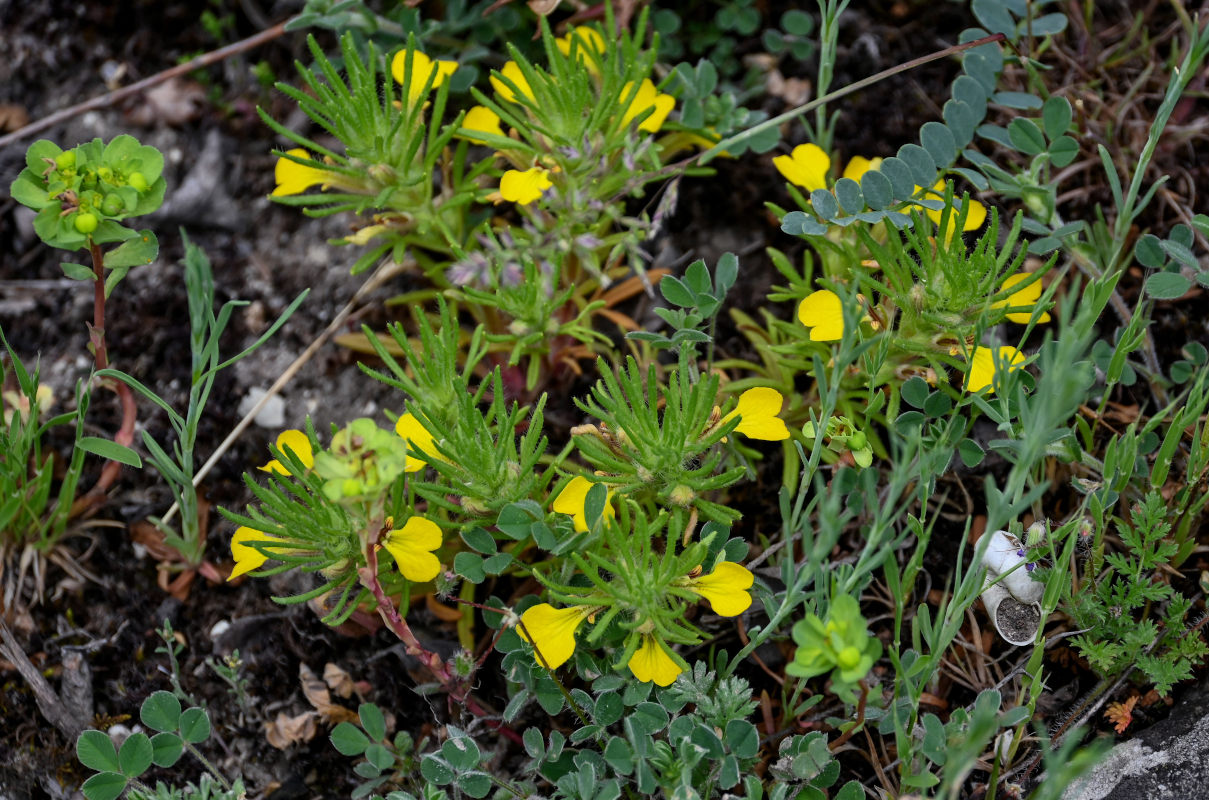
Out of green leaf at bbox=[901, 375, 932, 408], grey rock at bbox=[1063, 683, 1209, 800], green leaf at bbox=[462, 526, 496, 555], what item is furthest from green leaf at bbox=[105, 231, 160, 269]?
grey rock at bbox=[1063, 683, 1209, 800]

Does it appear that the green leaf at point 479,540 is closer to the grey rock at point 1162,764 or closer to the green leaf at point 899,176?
the green leaf at point 899,176

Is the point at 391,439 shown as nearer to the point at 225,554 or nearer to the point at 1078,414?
the point at 225,554

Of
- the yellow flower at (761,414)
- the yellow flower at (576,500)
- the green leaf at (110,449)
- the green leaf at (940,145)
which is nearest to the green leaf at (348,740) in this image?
the yellow flower at (576,500)

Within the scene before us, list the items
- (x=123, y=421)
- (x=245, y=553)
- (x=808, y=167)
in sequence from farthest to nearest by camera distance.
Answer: (x=123, y=421)
(x=808, y=167)
(x=245, y=553)

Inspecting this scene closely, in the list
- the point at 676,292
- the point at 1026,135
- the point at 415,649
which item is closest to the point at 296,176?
the point at 676,292

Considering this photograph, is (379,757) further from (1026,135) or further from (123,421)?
(1026,135)
